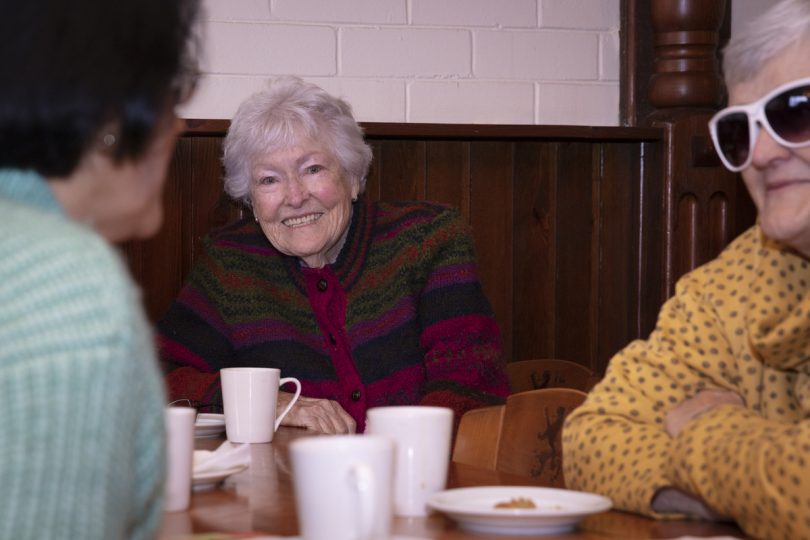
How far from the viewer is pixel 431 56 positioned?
303 centimetres

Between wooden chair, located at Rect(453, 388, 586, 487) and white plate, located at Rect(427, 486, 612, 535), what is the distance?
60 cm

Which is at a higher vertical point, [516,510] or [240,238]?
[240,238]

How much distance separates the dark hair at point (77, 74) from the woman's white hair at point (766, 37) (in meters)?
0.79

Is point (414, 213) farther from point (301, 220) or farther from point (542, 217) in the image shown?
point (542, 217)

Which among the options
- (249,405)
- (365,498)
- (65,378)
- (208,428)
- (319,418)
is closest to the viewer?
(65,378)

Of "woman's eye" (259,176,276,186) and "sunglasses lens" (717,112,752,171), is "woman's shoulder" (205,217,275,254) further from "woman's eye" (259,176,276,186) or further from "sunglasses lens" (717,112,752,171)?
"sunglasses lens" (717,112,752,171)

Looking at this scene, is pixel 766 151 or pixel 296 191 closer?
pixel 766 151

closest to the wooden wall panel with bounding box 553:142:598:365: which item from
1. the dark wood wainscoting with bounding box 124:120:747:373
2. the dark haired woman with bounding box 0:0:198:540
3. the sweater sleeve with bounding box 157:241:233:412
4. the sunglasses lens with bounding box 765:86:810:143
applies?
the dark wood wainscoting with bounding box 124:120:747:373

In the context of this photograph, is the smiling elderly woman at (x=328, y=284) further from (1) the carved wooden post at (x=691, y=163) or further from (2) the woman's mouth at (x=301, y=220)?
(1) the carved wooden post at (x=691, y=163)

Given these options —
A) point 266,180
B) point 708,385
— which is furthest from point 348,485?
point 266,180

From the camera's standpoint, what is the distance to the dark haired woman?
0.67 meters

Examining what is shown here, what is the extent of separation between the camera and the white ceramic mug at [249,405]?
1727 mm

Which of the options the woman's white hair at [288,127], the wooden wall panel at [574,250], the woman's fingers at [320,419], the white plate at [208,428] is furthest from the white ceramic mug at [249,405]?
the wooden wall panel at [574,250]

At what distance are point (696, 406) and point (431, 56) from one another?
6.11 feet
